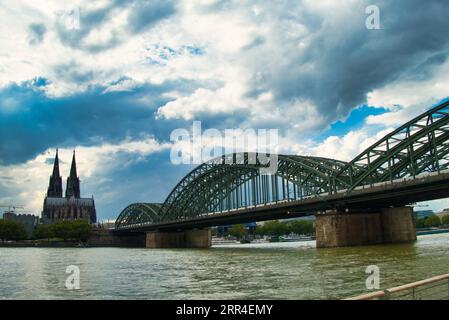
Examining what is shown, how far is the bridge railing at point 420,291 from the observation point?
8.33 m

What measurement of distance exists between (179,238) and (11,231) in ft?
246

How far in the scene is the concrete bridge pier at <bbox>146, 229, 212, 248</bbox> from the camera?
5389 inches

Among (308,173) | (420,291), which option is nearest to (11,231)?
(308,173)

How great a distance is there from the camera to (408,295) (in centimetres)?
912

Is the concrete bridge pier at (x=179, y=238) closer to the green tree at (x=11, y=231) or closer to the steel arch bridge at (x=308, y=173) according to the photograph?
the steel arch bridge at (x=308, y=173)

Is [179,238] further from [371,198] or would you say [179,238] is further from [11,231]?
[371,198]

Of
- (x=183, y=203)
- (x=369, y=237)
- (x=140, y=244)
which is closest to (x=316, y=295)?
(x=369, y=237)

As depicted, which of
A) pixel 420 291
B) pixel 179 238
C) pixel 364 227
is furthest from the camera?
pixel 179 238

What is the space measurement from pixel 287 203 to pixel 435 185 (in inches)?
1158

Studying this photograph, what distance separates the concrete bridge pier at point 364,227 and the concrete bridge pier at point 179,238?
66.8 meters

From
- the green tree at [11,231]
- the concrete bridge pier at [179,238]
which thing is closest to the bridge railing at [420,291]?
the concrete bridge pier at [179,238]

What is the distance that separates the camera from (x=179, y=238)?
146 metres

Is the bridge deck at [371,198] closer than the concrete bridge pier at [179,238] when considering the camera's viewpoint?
Yes
